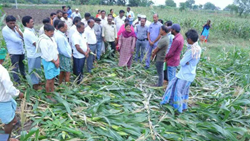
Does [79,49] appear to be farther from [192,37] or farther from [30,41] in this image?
[192,37]

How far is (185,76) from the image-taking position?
3.32 metres

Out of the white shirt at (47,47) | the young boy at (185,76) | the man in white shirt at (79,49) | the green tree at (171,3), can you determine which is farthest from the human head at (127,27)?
the green tree at (171,3)

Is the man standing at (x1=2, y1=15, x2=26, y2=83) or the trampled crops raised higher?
the man standing at (x1=2, y1=15, x2=26, y2=83)

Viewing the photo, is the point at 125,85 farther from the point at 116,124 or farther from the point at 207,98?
the point at 207,98

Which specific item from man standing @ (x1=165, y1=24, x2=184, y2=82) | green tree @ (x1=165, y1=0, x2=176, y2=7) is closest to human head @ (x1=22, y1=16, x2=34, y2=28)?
man standing @ (x1=165, y1=24, x2=184, y2=82)

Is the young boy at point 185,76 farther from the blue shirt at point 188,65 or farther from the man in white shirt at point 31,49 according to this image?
the man in white shirt at point 31,49

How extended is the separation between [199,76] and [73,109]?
11.7ft

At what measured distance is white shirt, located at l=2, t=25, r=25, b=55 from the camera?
12.3 ft

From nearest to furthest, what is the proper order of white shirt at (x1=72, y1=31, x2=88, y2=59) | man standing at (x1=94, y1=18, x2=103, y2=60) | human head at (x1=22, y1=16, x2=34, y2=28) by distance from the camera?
human head at (x1=22, y1=16, x2=34, y2=28) → white shirt at (x1=72, y1=31, x2=88, y2=59) → man standing at (x1=94, y1=18, x2=103, y2=60)

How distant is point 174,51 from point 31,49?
9.60 ft

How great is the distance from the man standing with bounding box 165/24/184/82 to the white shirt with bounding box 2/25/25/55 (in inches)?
124

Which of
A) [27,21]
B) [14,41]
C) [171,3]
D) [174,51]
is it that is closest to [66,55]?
[27,21]

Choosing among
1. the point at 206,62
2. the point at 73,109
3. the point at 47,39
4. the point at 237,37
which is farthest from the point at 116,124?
the point at 237,37

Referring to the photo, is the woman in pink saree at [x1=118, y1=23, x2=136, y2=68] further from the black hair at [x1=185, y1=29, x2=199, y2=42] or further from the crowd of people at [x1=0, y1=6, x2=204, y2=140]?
the black hair at [x1=185, y1=29, x2=199, y2=42]
